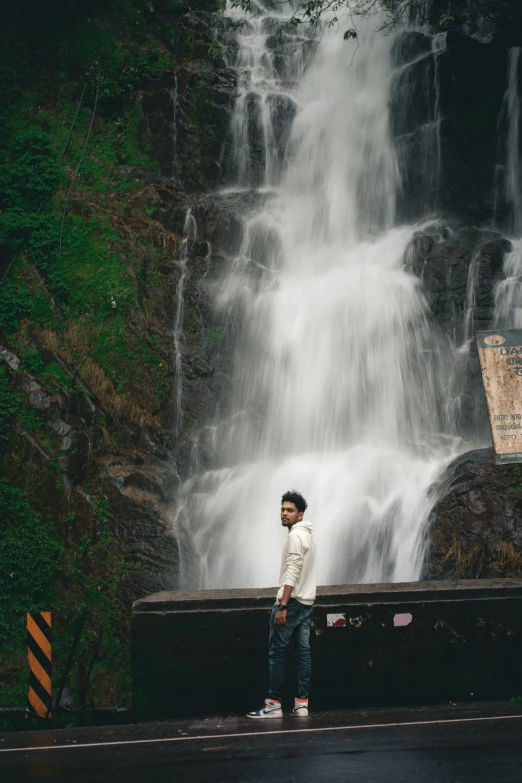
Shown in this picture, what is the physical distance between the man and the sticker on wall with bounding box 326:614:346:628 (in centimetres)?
42

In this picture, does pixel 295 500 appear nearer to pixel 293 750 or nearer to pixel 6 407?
pixel 293 750

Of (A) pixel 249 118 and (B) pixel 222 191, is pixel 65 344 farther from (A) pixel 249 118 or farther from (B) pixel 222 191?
(A) pixel 249 118

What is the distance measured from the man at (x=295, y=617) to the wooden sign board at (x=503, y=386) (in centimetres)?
226

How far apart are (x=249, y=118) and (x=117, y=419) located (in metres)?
10.1

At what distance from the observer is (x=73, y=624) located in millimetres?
13078

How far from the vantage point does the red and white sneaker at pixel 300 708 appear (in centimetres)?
664

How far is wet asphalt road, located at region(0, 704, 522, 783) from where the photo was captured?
493 cm

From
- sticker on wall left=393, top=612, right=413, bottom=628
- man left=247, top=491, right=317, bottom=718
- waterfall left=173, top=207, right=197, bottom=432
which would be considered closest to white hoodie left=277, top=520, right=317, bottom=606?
man left=247, top=491, right=317, bottom=718

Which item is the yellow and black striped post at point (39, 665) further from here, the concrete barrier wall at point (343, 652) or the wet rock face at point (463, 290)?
the wet rock face at point (463, 290)

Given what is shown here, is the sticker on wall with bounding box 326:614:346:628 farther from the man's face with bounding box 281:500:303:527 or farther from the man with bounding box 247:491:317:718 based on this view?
the man's face with bounding box 281:500:303:527

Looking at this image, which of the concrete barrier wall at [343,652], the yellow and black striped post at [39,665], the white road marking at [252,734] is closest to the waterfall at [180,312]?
the yellow and black striped post at [39,665]

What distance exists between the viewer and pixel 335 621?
23.3ft

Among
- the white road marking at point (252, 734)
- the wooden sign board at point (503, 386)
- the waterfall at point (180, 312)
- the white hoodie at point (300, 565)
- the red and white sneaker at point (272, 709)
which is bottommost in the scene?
the white road marking at point (252, 734)

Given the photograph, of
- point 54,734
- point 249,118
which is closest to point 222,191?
point 249,118
